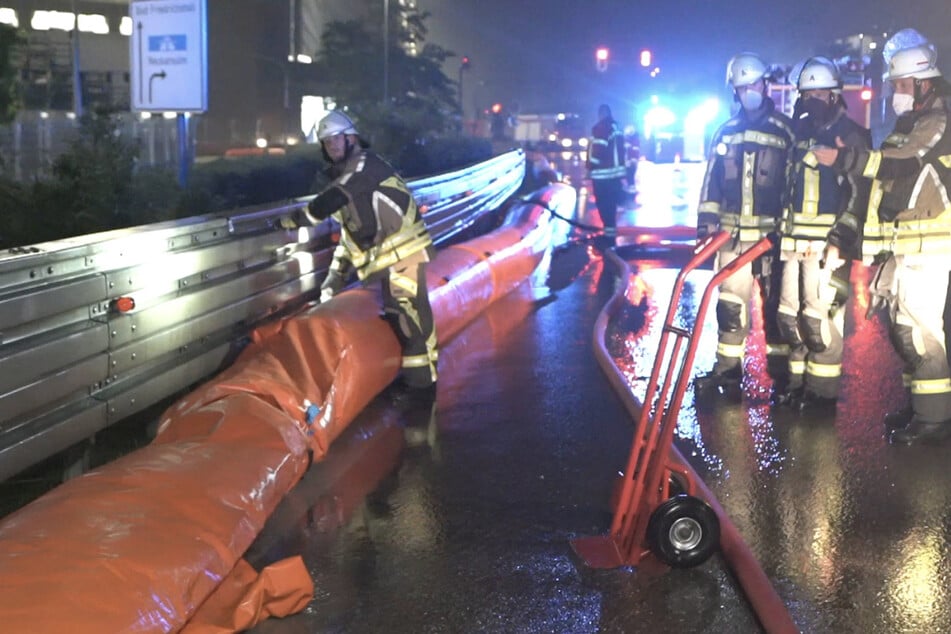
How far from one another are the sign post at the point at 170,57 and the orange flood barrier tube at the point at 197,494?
2.04m

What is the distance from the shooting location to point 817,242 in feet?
21.2

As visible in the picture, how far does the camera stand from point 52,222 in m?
7.01

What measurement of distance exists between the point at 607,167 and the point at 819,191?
949 centimetres

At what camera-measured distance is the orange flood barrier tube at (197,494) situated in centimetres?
320

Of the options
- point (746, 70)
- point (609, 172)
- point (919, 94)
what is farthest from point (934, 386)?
point (609, 172)

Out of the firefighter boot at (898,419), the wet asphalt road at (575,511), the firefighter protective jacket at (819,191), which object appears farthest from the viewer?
the firefighter protective jacket at (819,191)

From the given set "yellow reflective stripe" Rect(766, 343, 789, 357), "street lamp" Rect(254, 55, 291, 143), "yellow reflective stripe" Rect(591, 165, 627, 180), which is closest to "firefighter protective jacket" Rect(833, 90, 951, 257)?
"yellow reflective stripe" Rect(766, 343, 789, 357)

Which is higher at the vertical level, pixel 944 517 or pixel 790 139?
pixel 790 139

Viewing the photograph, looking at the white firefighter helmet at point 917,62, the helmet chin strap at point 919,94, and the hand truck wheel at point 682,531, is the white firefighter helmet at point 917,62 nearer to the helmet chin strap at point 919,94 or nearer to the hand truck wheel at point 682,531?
the helmet chin strap at point 919,94

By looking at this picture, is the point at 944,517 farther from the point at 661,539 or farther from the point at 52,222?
the point at 52,222

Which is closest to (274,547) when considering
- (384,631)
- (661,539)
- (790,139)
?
(384,631)

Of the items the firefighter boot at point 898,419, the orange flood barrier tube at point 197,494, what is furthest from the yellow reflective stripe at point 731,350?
the orange flood barrier tube at point 197,494

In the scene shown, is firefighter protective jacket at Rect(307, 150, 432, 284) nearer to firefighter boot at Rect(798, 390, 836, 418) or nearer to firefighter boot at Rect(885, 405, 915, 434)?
firefighter boot at Rect(798, 390, 836, 418)

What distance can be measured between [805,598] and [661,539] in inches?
22.1
